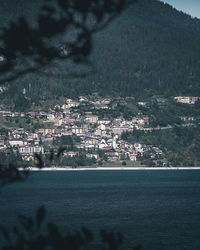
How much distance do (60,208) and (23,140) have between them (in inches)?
2390

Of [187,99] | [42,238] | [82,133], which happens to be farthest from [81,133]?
[42,238]

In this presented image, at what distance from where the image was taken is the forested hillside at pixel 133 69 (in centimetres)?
13338

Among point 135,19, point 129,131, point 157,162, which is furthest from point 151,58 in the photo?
point 157,162

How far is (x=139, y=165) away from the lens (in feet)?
347

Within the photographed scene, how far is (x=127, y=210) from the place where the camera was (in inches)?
1865

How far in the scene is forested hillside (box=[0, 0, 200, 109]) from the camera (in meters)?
133

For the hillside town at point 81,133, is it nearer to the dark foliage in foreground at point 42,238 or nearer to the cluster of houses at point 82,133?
the cluster of houses at point 82,133

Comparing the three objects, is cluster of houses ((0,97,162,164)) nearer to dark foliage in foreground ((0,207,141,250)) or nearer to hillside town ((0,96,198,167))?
hillside town ((0,96,198,167))

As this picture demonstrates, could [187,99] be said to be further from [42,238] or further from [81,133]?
[42,238]

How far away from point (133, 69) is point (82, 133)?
4016 cm

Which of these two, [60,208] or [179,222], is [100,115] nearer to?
[60,208]

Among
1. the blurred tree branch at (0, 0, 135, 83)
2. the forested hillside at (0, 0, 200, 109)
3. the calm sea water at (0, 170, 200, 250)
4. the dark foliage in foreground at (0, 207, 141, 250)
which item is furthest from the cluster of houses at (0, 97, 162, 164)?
the blurred tree branch at (0, 0, 135, 83)

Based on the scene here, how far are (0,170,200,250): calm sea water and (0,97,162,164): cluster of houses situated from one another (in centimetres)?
3063

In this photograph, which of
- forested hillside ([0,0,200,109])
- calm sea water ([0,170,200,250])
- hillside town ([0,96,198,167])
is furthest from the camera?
forested hillside ([0,0,200,109])
